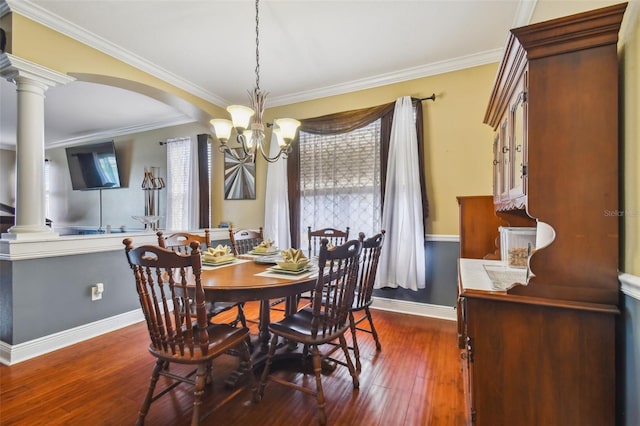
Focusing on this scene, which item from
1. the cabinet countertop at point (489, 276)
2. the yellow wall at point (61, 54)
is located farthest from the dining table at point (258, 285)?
the yellow wall at point (61, 54)

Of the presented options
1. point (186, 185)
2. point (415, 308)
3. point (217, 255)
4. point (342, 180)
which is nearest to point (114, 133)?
point (186, 185)

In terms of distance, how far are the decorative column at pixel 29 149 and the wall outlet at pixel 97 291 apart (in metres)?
0.60

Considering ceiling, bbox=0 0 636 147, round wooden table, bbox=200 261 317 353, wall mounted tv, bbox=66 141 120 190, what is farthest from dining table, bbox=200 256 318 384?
wall mounted tv, bbox=66 141 120 190

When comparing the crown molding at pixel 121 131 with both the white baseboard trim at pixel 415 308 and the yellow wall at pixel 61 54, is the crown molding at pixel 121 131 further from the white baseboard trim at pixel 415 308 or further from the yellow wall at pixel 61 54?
the white baseboard trim at pixel 415 308

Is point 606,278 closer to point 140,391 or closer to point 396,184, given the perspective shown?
point 396,184

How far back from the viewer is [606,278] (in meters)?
1.08

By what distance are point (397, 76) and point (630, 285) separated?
2899mm

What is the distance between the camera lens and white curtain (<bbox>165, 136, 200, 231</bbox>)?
452cm

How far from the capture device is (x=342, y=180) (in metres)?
3.60

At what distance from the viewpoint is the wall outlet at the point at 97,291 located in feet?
8.81

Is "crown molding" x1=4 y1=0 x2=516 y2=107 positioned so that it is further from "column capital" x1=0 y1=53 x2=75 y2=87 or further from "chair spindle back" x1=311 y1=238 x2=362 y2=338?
"chair spindle back" x1=311 y1=238 x2=362 y2=338

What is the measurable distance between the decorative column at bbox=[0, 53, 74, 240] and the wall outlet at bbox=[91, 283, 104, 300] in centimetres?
60

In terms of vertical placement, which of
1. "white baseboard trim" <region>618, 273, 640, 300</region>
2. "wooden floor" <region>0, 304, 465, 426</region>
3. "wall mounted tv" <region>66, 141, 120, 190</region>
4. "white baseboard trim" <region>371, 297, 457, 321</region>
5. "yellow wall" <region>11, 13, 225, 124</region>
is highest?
"yellow wall" <region>11, 13, 225, 124</region>

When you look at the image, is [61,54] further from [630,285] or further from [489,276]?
[630,285]
